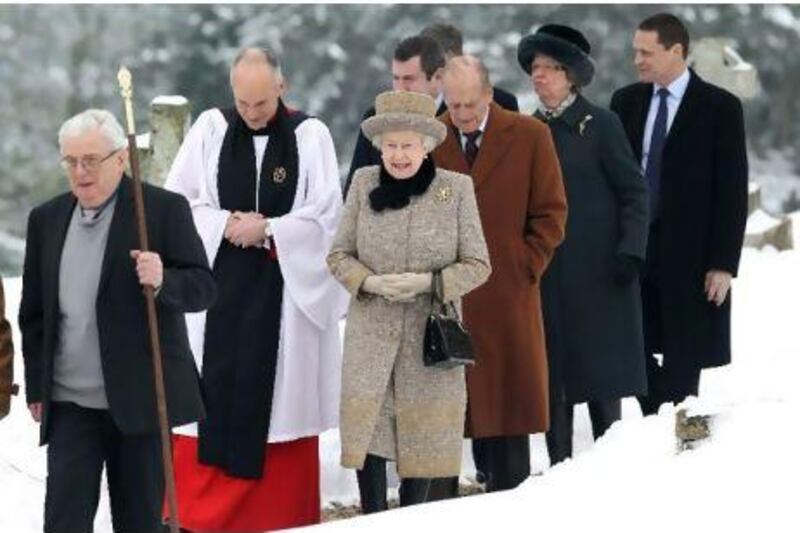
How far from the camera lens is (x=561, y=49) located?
9133 mm

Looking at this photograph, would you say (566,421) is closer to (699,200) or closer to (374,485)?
(699,200)

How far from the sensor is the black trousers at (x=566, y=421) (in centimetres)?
943

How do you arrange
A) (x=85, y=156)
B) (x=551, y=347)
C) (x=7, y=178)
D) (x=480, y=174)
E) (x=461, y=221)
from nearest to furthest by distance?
(x=85, y=156) < (x=461, y=221) < (x=480, y=174) < (x=551, y=347) < (x=7, y=178)

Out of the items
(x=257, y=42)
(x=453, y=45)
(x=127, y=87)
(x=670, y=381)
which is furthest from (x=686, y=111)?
(x=257, y=42)

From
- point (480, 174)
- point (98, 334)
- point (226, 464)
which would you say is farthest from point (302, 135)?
point (98, 334)

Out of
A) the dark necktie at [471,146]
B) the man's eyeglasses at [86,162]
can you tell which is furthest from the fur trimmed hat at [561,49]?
the man's eyeglasses at [86,162]

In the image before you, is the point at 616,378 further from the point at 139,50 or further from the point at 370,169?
the point at 139,50

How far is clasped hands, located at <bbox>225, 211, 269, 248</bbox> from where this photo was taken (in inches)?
336

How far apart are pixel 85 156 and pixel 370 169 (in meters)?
1.34

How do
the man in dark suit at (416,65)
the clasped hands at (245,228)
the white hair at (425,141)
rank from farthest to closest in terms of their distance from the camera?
1. the man in dark suit at (416,65)
2. the clasped hands at (245,228)
3. the white hair at (425,141)

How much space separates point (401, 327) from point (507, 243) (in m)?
0.86

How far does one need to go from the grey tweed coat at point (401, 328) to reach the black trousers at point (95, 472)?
0.96 meters

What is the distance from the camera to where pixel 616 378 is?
377 inches

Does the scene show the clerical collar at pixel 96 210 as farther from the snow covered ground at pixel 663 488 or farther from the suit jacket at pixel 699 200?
the suit jacket at pixel 699 200
